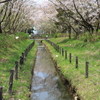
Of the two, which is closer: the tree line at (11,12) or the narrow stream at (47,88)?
the narrow stream at (47,88)

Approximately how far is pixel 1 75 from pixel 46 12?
1077 inches

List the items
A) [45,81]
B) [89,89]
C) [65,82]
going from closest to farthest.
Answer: [89,89], [65,82], [45,81]

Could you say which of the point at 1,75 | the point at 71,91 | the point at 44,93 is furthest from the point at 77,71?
the point at 1,75

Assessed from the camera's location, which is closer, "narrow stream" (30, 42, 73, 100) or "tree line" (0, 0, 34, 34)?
"narrow stream" (30, 42, 73, 100)

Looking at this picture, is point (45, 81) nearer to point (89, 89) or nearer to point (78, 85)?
point (78, 85)

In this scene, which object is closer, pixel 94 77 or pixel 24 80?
pixel 94 77

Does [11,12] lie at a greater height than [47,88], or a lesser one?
greater

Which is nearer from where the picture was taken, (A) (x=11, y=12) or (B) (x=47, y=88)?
(B) (x=47, y=88)

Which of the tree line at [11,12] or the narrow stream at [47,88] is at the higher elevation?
the tree line at [11,12]

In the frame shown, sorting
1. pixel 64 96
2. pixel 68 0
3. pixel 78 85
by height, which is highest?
pixel 68 0

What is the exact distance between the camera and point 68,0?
20875mm

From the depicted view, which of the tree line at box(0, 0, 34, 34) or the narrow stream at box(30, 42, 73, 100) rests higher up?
the tree line at box(0, 0, 34, 34)

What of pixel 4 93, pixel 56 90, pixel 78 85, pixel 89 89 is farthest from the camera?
pixel 56 90

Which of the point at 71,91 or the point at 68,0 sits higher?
the point at 68,0
